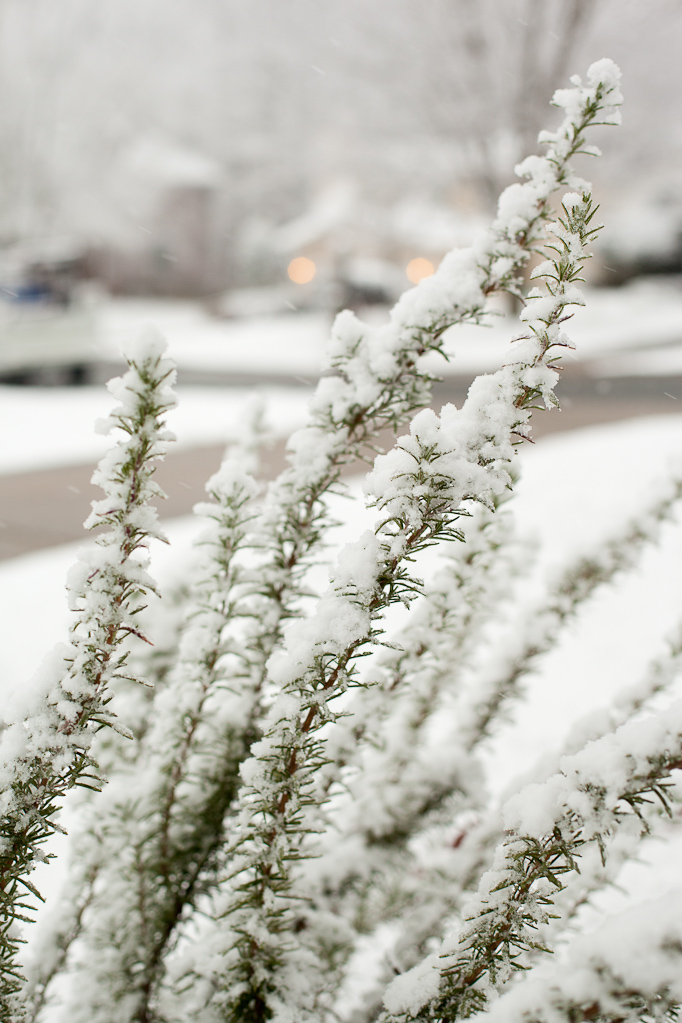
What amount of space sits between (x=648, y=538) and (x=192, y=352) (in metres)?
→ 20.0

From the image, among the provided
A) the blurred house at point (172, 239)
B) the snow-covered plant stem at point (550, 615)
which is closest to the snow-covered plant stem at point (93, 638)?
the snow-covered plant stem at point (550, 615)

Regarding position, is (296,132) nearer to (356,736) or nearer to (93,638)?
(356,736)

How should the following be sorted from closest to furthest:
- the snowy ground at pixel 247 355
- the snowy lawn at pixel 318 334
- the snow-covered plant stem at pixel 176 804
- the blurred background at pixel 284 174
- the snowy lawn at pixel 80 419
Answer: the snow-covered plant stem at pixel 176 804 < the snowy lawn at pixel 80 419 < the snowy ground at pixel 247 355 < the blurred background at pixel 284 174 < the snowy lawn at pixel 318 334

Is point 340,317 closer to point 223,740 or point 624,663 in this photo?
point 223,740

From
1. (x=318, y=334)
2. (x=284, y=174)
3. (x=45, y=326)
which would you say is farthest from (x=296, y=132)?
(x=45, y=326)

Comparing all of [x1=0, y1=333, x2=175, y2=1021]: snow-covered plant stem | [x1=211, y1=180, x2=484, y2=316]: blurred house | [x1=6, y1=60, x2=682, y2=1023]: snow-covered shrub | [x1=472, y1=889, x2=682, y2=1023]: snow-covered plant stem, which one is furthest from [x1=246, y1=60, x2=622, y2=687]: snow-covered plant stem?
[x1=211, y1=180, x2=484, y2=316]: blurred house

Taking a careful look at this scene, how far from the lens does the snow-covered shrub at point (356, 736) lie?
0.83 meters

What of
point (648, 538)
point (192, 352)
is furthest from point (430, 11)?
point (648, 538)

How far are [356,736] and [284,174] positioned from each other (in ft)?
81.6

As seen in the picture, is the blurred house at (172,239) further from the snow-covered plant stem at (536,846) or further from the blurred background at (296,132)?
the snow-covered plant stem at (536,846)

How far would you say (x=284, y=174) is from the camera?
76.9ft

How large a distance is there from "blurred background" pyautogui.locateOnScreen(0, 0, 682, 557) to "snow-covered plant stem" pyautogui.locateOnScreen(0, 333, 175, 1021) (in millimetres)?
4615

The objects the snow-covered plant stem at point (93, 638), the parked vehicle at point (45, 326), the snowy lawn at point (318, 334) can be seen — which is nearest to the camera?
the snow-covered plant stem at point (93, 638)

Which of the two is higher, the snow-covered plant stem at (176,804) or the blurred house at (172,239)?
the blurred house at (172,239)
